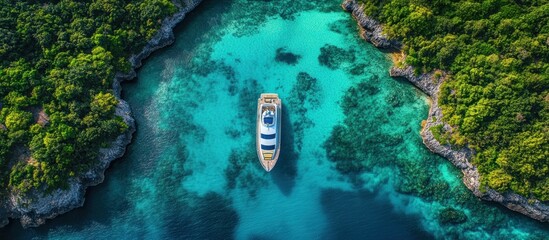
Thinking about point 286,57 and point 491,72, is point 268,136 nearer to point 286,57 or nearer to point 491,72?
point 286,57

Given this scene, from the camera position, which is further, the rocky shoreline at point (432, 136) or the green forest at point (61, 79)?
the rocky shoreline at point (432, 136)

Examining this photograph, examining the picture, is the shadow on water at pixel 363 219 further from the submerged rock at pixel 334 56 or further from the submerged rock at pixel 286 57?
the submerged rock at pixel 286 57

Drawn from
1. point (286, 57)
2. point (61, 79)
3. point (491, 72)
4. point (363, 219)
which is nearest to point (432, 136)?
point (491, 72)

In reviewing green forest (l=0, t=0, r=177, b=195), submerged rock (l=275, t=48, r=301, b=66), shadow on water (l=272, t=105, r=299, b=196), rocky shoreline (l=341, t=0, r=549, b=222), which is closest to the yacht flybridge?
shadow on water (l=272, t=105, r=299, b=196)

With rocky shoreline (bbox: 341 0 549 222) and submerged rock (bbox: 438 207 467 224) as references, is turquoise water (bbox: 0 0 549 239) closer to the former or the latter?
submerged rock (bbox: 438 207 467 224)

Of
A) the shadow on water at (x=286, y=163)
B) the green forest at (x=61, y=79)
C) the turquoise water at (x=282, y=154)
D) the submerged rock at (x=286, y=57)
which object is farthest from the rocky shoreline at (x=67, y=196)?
the submerged rock at (x=286, y=57)
